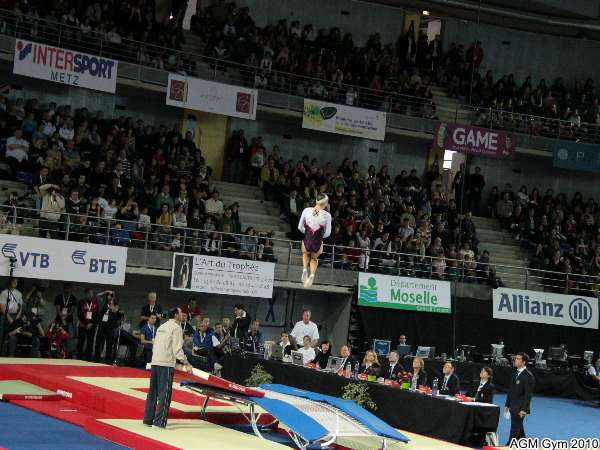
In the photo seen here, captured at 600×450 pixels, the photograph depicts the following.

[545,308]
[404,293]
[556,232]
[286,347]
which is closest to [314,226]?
[286,347]

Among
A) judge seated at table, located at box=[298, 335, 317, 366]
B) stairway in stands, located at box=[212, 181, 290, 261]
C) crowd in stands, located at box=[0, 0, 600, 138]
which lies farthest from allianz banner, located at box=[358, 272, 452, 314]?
crowd in stands, located at box=[0, 0, 600, 138]

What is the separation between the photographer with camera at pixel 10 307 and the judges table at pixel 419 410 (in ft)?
19.3

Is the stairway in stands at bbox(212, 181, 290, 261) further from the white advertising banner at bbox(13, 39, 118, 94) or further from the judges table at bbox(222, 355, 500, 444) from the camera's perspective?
the judges table at bbox(222, 355, 500, 444)

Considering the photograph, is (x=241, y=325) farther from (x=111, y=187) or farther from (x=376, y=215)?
(x=376, y=215)

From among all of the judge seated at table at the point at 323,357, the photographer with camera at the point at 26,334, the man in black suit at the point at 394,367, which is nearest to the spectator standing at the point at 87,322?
the photographer with camera at the point at 26,334

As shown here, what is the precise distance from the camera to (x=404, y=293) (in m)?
24.2

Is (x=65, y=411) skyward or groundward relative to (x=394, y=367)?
groundward

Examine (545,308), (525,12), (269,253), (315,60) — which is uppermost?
(525,12)

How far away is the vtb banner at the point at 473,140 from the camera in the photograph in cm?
2814

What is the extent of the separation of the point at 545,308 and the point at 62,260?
12.7 metres

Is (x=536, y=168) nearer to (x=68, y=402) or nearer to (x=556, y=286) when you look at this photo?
(x=556, y=286)

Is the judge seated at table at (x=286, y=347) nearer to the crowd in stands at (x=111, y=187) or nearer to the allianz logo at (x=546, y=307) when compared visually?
the crowd in stands at (x=111, y=187)

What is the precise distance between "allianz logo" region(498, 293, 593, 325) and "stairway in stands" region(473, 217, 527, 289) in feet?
5.03

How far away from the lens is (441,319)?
981 inches
